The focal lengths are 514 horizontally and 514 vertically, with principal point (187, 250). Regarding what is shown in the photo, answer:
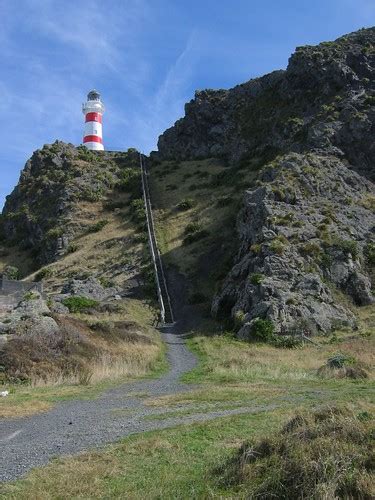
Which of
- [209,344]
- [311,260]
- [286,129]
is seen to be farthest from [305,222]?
[286,129]

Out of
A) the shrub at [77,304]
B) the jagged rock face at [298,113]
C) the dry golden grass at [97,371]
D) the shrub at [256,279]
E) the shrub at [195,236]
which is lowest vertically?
the dry golden grass at [97,371]

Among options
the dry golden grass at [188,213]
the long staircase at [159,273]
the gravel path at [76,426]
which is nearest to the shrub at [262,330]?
the long staircase at [159,273]

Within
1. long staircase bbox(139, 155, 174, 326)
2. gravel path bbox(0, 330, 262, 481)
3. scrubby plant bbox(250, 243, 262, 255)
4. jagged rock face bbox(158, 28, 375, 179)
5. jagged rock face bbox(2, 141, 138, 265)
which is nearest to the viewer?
gravel path bbox(0, 330, 262, 481)

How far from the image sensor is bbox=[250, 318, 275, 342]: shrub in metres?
30.8

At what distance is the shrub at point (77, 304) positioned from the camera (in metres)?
36.3

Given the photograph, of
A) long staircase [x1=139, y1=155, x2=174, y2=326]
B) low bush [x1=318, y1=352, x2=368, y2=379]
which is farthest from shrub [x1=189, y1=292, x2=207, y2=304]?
low bush [x1=318, y1=352, x2=368, y2=379]

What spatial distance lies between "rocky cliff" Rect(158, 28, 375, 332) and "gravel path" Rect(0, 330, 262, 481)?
694 inches

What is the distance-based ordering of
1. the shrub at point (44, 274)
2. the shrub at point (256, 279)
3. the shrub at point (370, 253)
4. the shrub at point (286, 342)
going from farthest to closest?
the shrub at point (44, 274) < the shrub at point (370, 253) < the shrub at point (256, 279) < the shrub at point (286, 342)

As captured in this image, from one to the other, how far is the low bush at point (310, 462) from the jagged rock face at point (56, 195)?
59395 millimetres

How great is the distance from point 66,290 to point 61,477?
37544mm

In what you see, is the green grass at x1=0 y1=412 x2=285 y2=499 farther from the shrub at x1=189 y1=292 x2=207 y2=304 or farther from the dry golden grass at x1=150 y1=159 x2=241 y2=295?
the dry golden grass at x1=150 y1=159 x2=241 y2=295

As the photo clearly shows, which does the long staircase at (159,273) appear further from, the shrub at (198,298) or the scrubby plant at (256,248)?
the scrubby plant at (256,248)

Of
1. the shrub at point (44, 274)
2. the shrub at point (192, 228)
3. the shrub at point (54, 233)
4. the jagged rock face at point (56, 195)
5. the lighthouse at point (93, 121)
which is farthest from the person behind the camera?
the lighthouse at point (93, 121)

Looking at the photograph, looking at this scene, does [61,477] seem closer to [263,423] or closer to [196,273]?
Result: [263,423]
